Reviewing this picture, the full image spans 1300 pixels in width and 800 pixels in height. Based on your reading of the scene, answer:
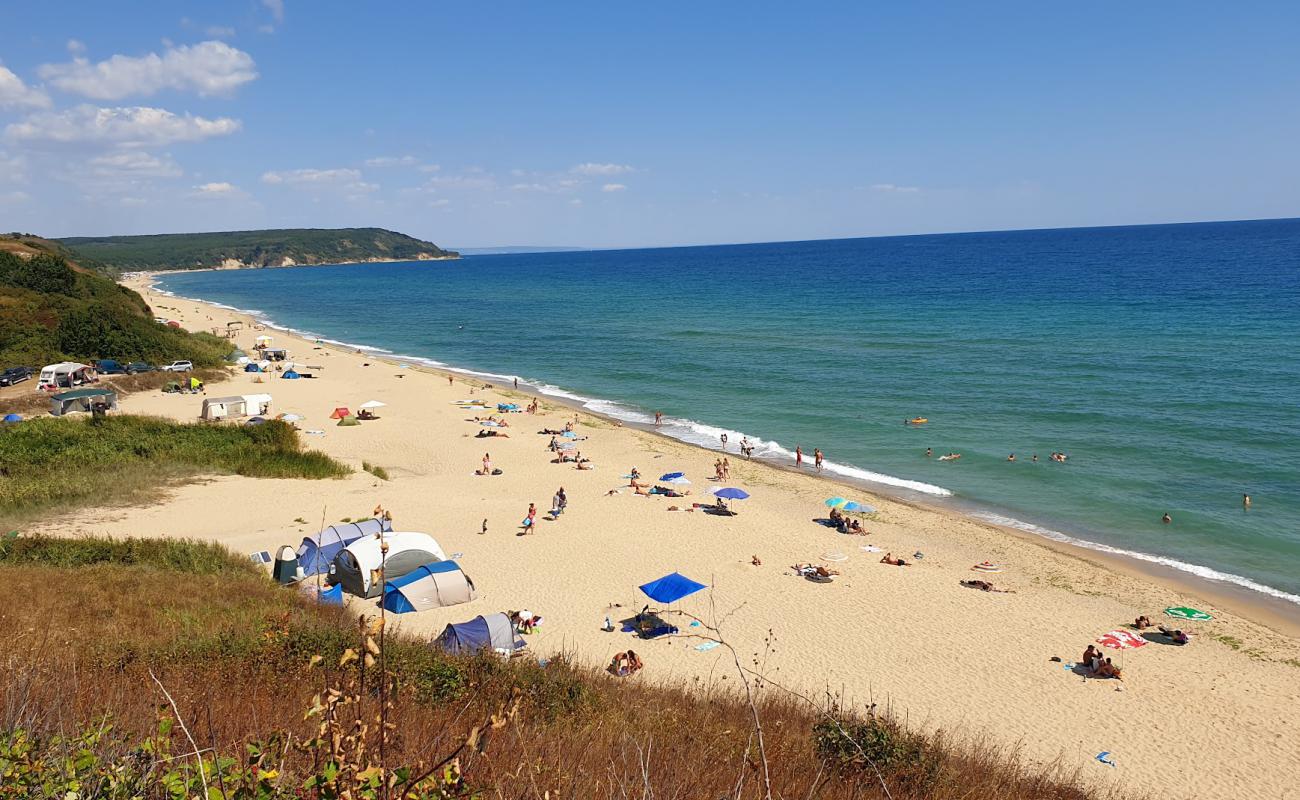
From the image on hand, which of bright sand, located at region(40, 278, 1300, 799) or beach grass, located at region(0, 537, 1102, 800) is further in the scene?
bright sand, located at region(40, 278, 1300, 799)

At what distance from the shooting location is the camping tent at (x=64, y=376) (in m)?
33.9

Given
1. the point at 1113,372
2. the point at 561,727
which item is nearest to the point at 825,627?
the point at 561,727

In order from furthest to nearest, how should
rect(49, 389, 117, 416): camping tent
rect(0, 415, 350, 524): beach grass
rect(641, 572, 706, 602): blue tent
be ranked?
rect(49, 389, 117, 416): camping tent < rect(0, 415, 350, 524): beach grass < rect(641, 572, 706, 602): blue tent

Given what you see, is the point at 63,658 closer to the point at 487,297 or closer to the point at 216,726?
the point at 216,726

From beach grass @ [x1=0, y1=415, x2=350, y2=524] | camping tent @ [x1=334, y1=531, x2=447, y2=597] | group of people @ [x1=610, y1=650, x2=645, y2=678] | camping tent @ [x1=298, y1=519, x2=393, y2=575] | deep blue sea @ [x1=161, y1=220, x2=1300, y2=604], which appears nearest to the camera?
group of people @ [x1=610, y1=650, x2=645, y2=678]

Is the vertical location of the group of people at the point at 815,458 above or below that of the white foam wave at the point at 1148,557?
above

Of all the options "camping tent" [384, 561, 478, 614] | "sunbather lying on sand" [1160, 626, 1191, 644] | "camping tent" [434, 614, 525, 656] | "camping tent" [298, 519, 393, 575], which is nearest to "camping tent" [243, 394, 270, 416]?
"camping tent" [298, 519, 393, 575]

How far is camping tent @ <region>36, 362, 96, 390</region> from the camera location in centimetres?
3394

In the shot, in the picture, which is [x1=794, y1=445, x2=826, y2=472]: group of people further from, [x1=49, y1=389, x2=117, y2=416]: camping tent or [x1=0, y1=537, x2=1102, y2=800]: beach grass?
[x1=49, y1=389, x2=117, y2=416]: camping tent

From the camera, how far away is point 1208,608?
18.3m

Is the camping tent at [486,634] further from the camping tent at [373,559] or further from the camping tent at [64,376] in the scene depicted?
the camping tent at [64,376]

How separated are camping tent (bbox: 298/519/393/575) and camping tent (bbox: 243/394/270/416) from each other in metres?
18.8

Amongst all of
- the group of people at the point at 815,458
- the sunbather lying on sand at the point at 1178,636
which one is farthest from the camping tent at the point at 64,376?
the sunbather lying on sand at the point at 1178,636

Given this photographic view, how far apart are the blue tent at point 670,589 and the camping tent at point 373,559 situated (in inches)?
204
